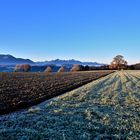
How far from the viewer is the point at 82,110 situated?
67.9ft

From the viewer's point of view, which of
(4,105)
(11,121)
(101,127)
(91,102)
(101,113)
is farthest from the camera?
(91,102)

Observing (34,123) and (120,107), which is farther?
(120,107)

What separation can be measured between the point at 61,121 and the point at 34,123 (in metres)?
1.40

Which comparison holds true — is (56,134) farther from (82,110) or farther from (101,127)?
(82,110)

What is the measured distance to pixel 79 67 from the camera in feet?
604

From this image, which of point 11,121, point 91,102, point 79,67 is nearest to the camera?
point 11,121

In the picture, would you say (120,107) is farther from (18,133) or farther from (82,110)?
(18,133)

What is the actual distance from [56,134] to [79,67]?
170 meters

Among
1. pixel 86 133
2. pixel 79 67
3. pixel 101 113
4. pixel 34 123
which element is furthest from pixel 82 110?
pixel 79 67

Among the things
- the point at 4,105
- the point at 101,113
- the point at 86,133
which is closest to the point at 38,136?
the point at 86,133

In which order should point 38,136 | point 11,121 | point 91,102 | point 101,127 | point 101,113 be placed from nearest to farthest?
point 38,136 → point 101,127 → point 11,121 → point 101,113 → point 91,102

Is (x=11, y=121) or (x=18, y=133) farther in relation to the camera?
(x=11, y=121)

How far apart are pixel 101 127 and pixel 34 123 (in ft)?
10.8

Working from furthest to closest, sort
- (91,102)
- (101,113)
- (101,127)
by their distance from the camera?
1. (91,102)
2. (101,113)
3. (101,127)
